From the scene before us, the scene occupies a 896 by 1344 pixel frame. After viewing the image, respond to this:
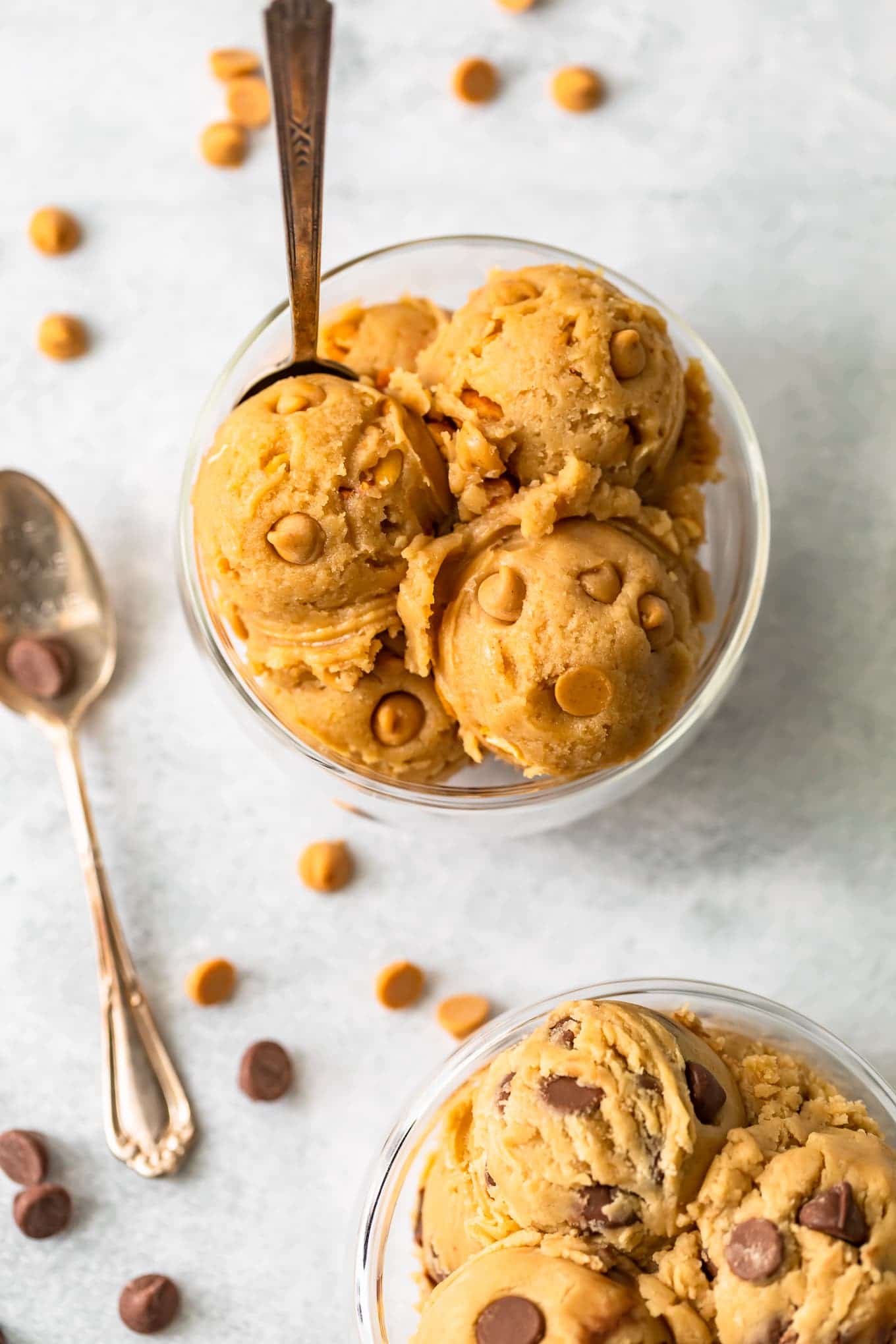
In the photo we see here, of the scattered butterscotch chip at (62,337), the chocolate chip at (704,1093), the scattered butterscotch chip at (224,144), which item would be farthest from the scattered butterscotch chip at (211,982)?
the scattered butterscotch chip at (224,144)

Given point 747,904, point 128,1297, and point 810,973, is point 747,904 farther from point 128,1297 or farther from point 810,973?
point 128,1297

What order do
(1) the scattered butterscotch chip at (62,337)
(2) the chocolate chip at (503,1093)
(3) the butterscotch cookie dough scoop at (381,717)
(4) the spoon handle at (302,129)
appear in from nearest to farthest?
(4) the spoon handle at (302,129)
(2) the chocolate chip at (503,1093)
(3) the butterscotch cookie dough scoop at (381,717)
(1) the scattered butterscotch chip at (62,337)

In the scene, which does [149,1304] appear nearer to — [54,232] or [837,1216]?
[837,1216]

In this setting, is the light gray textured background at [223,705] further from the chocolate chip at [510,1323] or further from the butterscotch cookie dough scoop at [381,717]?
the chocolate chip at [510,1323]

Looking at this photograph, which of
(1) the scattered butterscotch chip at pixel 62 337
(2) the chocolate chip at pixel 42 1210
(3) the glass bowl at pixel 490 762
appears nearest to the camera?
(3) the glass bowl at pixel 490 762

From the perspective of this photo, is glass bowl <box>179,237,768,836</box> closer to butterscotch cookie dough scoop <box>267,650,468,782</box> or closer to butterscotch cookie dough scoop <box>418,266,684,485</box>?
butterscotch cookie dough scoop <box>267,650,468,782</box>

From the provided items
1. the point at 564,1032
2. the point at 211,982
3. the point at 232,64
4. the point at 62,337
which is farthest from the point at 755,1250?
the point at 232,64

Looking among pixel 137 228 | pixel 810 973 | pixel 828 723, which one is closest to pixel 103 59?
pixel 137 228

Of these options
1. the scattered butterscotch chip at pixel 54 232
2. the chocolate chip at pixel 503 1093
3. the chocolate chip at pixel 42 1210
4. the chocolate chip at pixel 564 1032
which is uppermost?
the scattered butterscotch chip at pixel 54 232
